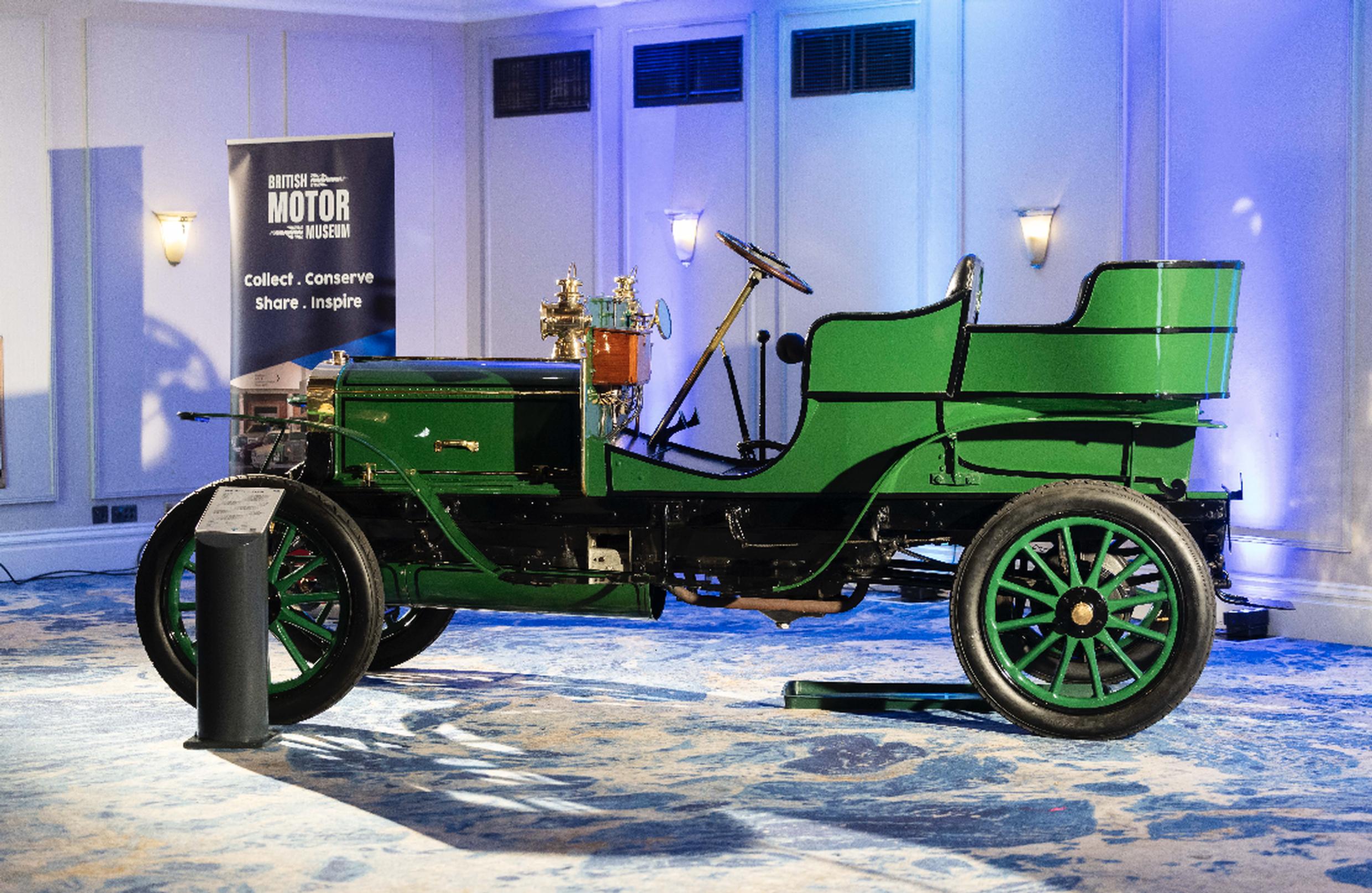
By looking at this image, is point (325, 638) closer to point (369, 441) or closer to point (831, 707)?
point (369, 441)

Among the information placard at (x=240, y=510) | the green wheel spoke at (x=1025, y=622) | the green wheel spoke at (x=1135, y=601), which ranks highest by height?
the information placard at (x=240, y=510)

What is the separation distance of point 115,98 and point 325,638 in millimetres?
5169

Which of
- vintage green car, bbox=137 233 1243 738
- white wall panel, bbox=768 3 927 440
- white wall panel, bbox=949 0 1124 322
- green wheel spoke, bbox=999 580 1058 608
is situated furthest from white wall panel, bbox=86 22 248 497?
green wheel spoke, bbox=999 580 1058 608

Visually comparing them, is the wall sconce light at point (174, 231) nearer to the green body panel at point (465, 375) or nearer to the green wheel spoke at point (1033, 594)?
the green body panel at point (465, 375)

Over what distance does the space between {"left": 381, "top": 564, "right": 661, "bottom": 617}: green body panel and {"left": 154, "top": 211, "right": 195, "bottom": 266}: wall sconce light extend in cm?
471

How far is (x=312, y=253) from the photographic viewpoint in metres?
7.79

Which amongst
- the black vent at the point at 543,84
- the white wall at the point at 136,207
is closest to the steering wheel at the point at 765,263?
the black vent at the point at 543,84

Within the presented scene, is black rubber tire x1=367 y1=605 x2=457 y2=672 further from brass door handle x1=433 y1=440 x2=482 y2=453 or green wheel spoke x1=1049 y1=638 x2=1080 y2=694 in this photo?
green wheel spoke x1=1049 y1=638 x2=1080 y2=694

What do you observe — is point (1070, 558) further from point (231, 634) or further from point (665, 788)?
point (231, 634)

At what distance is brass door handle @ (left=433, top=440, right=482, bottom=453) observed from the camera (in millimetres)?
4738

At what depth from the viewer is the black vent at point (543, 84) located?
9039 mm

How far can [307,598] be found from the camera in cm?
451

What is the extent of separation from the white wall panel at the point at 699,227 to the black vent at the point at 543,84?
1.00 feet

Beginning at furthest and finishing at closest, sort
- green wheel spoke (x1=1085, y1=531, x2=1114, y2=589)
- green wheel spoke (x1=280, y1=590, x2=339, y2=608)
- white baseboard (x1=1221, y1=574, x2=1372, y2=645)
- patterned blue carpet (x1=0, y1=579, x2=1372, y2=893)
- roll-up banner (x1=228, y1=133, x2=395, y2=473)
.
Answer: roll-up banner (x1=228, y1=133, x2=395, y2=473) → white baseboard (x1=1221, y1=574, x2=1372, y2=645) → green wheel spoke (x1=280, y1=590, x2=339, y2=608) → green wheel spoke (x1=1085, y1=531, x2=1114, y2=589) → patterned blue carpet (x1=0, y1=579, x2=1372, y2=893)
